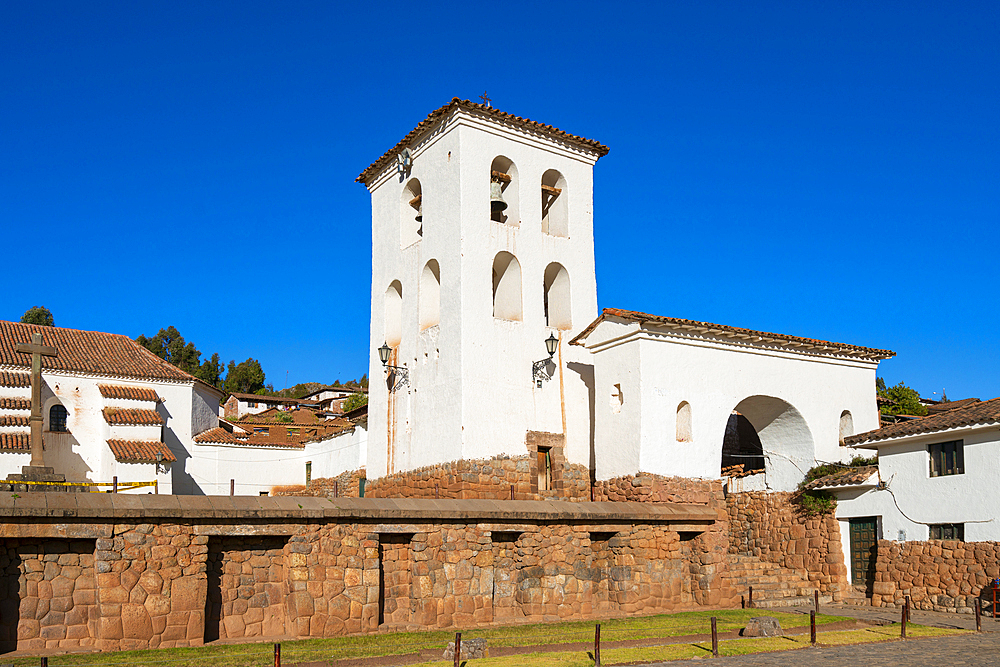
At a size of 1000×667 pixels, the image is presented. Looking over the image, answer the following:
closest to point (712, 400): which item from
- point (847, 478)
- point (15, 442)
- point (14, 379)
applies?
point (847, 478)

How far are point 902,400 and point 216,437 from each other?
30.4 meters

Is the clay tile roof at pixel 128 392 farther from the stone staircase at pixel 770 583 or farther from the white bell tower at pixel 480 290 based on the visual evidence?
the stone staircase at pixel 770 583

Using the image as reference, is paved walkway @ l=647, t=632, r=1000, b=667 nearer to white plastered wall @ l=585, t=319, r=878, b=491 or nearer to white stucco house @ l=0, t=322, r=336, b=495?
white plastered wall @ l=585, t=319, r=878, b=491

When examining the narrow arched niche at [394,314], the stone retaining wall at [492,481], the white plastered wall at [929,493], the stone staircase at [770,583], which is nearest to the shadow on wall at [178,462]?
the narrow arched niche at [394,314]

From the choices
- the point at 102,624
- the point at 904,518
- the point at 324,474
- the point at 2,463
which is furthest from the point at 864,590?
the point at 2,463

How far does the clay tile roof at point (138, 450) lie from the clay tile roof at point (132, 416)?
65cm

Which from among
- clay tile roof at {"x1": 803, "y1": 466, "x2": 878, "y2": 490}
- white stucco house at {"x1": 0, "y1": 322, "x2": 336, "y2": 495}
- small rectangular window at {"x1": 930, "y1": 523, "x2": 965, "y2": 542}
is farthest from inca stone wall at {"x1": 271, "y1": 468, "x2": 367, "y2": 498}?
small rectangular window at {"x1": 930, "y1": 523, "x2": 965, "y2": 542}

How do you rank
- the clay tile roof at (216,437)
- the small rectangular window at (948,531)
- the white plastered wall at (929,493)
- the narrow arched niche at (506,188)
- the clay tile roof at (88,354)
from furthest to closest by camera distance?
the clay tile roof at (216,437), the clay tile roof at (88,354), the narrow arched niche at (506,188), the small rectangular window at (948,531), the white plastered wall at (929,493)

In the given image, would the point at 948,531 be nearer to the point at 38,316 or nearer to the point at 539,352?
the point at 539,352

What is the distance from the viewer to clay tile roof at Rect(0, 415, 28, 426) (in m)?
28.1

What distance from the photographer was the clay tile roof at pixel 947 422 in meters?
16.9

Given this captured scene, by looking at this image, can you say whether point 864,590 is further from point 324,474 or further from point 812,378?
point 324,474

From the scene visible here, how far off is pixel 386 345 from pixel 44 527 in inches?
564

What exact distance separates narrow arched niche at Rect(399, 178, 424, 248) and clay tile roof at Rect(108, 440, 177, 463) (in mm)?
11580
